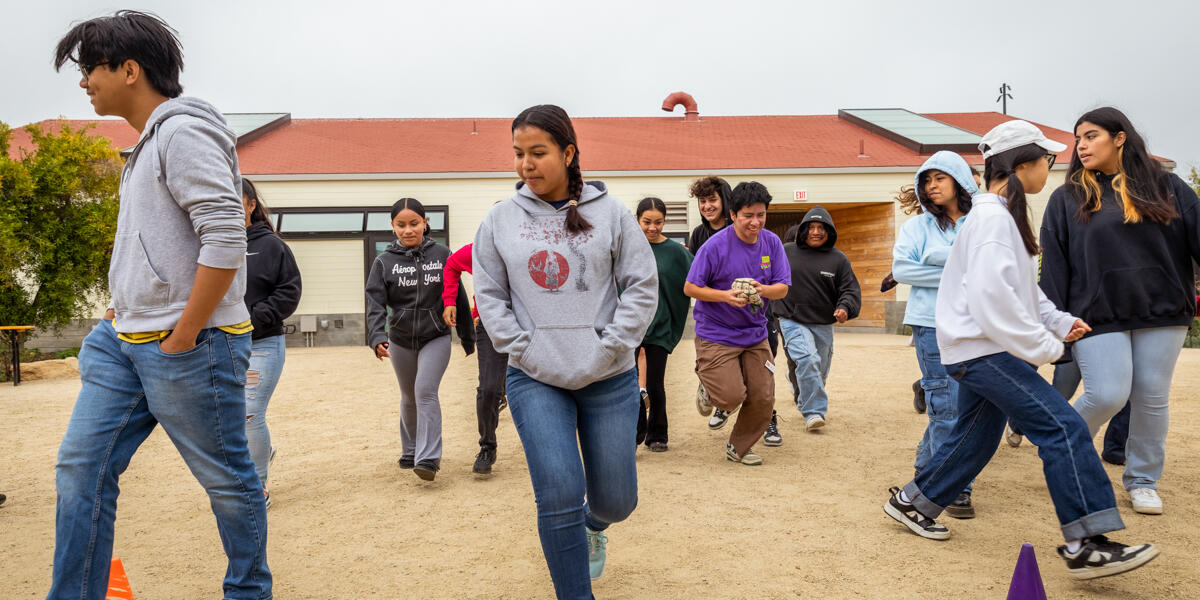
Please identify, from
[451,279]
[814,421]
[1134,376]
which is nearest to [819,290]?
[814,421]

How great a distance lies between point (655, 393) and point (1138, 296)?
326 centimetres

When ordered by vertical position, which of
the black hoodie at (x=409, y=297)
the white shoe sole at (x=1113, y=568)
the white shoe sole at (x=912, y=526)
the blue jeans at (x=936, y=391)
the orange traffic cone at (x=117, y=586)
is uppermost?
the black hoodie at (x=409, y=297)

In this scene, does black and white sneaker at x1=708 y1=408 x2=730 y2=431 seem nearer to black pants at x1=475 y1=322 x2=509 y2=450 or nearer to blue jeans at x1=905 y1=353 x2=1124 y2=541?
black pants at x1=475 y1=322 x2=509 y2=450

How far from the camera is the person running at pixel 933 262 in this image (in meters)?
4.49

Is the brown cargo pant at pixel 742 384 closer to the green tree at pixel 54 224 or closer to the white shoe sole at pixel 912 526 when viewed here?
the white shoe sole at pixel 912 526

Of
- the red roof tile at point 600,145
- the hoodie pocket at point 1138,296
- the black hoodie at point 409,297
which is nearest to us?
the hoodie pocket at point 1138,296

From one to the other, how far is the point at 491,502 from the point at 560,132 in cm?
256

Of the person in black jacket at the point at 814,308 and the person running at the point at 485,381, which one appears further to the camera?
the person in black jacket at the point at 814,308

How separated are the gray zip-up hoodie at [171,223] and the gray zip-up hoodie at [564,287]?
0.86m

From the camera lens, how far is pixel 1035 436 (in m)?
3.27

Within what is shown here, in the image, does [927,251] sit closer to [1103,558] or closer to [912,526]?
[912,526]

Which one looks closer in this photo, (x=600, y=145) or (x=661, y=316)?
(x=661, y=316)

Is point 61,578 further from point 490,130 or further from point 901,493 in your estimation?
point 490,130

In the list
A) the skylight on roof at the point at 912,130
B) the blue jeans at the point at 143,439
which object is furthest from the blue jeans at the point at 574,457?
the skylight on roof at the point at 912,130
